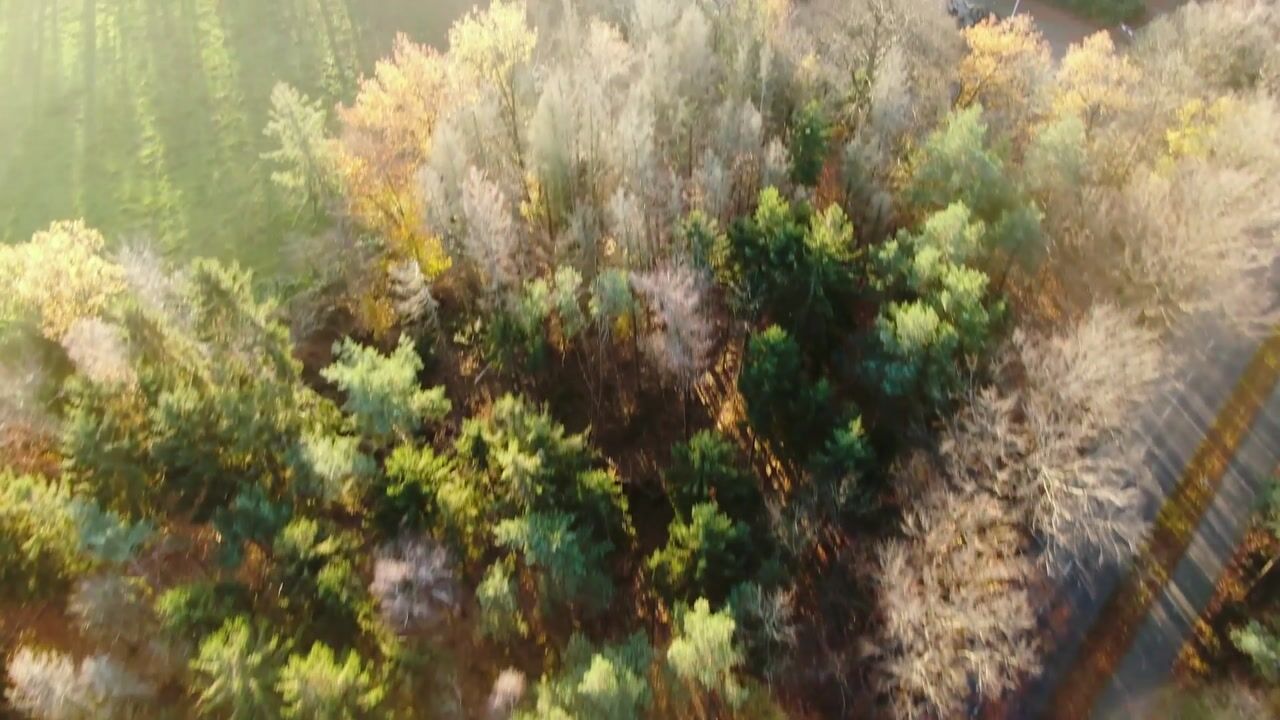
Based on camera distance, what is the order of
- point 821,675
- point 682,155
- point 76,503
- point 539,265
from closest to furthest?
point 76,503
point 821,675
point 539,265
point 682,155

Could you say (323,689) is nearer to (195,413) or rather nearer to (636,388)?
(195,413)

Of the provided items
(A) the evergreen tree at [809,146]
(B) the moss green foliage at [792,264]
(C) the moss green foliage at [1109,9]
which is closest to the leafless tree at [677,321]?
(B) the moss green foliage at [792,264]

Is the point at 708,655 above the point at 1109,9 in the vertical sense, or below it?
below

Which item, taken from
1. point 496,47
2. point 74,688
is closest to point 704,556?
point 74,688

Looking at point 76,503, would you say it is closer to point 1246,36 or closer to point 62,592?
point 62,592

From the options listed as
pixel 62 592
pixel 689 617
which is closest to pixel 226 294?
pixel 62 592

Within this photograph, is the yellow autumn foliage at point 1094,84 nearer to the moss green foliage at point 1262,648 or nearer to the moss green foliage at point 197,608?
the moss green foliage at point 1262,648
